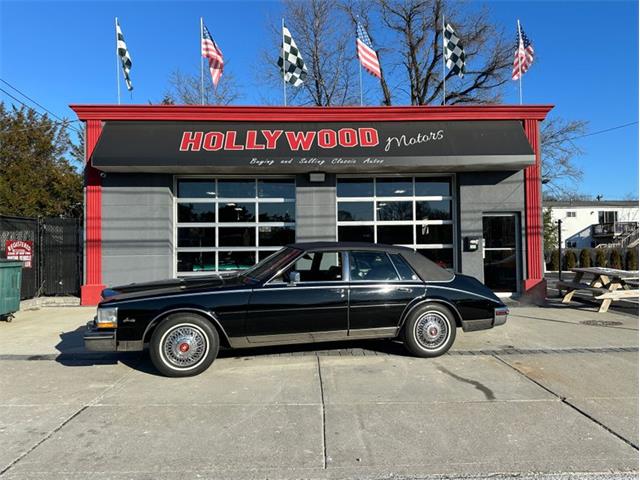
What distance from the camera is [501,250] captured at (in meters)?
11.8

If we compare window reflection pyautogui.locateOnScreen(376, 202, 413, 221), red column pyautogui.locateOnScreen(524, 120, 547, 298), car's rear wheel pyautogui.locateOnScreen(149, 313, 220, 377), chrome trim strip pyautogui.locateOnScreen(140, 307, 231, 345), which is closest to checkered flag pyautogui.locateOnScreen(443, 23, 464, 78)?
red column pyautogui.locateOnScreen(524, 120, 547, 298)

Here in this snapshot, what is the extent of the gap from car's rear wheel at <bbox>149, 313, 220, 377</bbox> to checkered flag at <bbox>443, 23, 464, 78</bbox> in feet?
33.8

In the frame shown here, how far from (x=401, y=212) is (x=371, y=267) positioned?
610cm

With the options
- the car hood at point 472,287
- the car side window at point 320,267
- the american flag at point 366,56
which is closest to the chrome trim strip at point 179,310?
the car side window at point 320,267

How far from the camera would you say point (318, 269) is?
237 inches

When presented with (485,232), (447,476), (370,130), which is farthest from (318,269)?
(485,232)

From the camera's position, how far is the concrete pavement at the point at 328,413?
3336 mm

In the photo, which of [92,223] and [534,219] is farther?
[534,219]

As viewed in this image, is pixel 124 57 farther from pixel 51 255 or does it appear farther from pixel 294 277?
pixel 294 277

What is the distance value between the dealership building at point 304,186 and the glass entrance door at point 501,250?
3 cm

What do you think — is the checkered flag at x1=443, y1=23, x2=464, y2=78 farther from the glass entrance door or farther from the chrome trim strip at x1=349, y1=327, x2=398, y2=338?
the chrome trim strip at x1=349, y1=327, x2=398, y2=338

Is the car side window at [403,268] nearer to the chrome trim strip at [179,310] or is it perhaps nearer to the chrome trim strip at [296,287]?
the chrome trim strip at [296,287]

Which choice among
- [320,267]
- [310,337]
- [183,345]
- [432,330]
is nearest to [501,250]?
[432,330]

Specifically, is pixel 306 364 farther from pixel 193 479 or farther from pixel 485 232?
pixel 485 232
